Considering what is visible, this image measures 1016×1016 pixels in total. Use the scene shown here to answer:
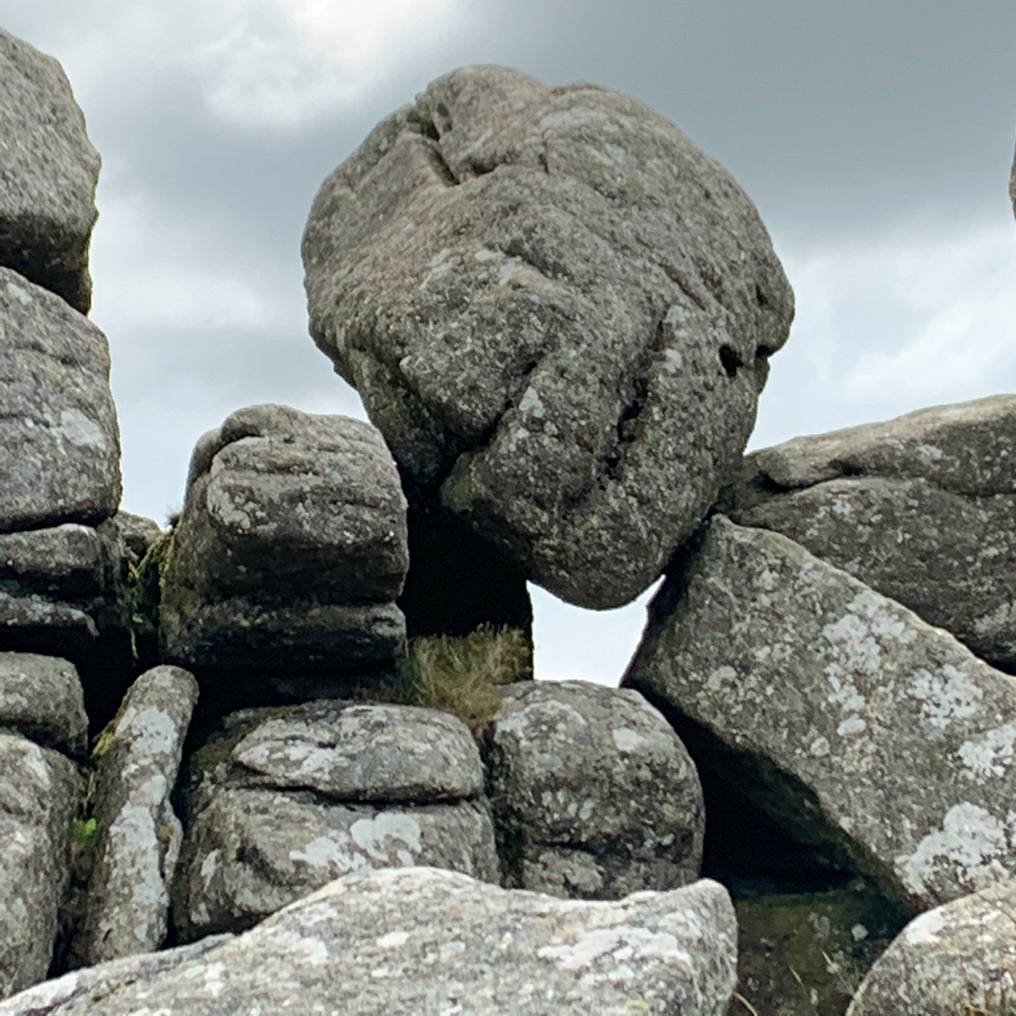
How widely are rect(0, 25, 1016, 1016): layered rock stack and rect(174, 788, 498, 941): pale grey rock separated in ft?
0.09

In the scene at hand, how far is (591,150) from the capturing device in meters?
13.5

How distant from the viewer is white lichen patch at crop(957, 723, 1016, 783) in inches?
455

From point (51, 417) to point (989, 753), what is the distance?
8.41m

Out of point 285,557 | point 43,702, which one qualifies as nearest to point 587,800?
point 285,557

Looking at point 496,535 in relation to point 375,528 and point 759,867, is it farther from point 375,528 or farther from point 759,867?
point 759,867

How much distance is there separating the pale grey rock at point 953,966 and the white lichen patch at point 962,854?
354cm

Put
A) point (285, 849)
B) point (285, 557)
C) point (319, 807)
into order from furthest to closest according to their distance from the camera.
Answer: point (285, 557)
point (319, 807)
point (285, 849)

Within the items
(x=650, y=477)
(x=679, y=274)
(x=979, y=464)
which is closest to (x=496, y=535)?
(x=650, y=477)

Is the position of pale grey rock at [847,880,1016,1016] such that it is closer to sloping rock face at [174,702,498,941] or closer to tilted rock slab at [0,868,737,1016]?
tilted rock slab at [0,868,737,1016]

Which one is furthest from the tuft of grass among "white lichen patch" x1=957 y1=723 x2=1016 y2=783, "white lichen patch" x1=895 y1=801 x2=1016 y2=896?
"white lichen patch" x1=957 y1=723 x2=1016 y2=783

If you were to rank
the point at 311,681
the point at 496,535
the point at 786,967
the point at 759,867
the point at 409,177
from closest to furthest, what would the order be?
the point at 311,681 < the point at 786,967 < the point at 496,535 < the point at 759,867 < the point at 409,177

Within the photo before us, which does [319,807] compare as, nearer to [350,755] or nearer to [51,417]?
[350,755]

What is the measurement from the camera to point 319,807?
30.9 ft

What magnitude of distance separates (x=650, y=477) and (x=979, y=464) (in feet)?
12.8
